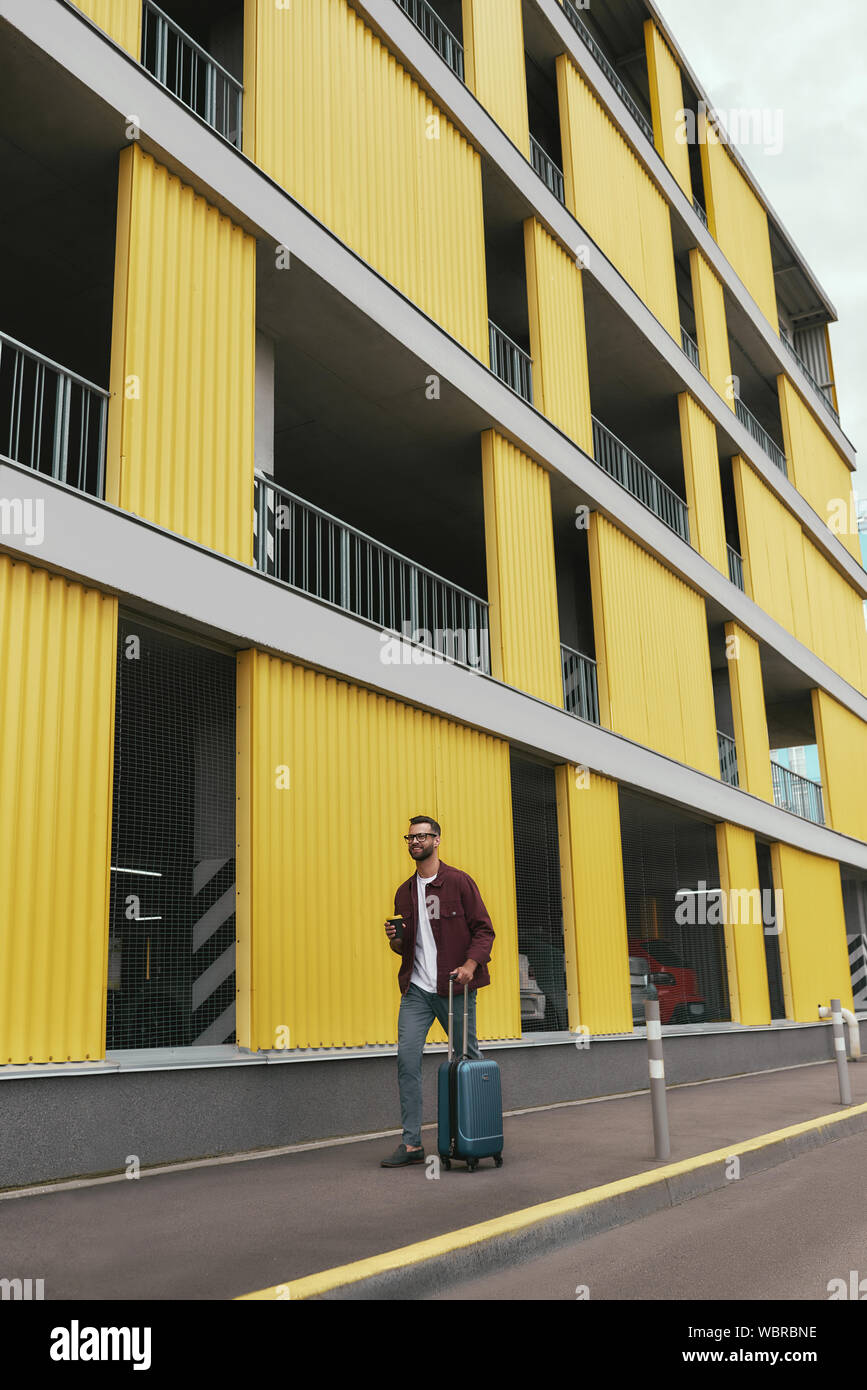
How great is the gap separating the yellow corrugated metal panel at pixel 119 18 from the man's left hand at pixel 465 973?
7018 millimetres

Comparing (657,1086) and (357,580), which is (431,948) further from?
(357,580)

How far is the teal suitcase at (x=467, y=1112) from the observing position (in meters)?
6.55

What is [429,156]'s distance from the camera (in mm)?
12539

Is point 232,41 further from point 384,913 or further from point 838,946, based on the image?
point 838,946

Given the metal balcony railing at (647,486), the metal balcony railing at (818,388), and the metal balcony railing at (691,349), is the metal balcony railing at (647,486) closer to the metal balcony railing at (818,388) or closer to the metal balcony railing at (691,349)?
the metal balcony railing at (691,349)

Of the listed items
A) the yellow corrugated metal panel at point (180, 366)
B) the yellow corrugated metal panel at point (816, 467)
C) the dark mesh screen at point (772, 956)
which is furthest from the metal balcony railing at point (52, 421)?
the yellow corrugated metal panel at point (816, 467)

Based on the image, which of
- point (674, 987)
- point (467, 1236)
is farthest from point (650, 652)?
point (467, 1236)

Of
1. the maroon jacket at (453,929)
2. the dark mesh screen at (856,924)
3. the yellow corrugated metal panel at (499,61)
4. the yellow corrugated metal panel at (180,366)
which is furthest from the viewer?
the dark mesh screen at (856,924)

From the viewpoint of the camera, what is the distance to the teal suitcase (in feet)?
21.5

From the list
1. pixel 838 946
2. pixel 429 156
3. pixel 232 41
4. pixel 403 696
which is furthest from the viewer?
pixel 838 946

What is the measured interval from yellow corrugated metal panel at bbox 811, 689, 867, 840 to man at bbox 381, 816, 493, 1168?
17.2 metres

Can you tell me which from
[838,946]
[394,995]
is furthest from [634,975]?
[838,946]

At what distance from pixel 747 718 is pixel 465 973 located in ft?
44.4

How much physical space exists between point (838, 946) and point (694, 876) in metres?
6.16
